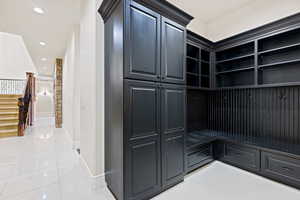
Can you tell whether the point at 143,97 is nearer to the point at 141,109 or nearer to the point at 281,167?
the point at 141,109

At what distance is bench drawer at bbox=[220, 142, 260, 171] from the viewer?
2365 mm

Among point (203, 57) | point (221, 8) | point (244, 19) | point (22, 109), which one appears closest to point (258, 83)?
point (203, 57)

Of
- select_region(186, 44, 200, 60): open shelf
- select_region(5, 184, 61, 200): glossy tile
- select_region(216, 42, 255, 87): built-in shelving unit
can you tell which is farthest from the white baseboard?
select_region(216, 42, 255, 87): built-in shelving unit

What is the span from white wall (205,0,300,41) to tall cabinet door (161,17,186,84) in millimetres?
1805

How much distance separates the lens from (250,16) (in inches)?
116

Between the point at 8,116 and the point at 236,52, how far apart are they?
7.33m

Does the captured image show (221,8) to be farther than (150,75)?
Yes

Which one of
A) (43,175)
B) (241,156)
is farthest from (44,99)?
(241,156)

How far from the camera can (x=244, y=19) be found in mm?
3049

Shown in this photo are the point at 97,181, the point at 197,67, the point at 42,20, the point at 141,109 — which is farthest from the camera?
the point at 42,20

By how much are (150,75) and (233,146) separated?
2.12 metres

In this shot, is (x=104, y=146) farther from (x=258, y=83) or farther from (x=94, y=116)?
(x=258, y=83)

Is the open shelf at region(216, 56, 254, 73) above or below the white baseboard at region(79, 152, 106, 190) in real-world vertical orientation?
above

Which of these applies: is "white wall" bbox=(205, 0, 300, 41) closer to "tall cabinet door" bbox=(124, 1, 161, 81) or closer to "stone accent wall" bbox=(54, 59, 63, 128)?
"tall cabinet door" bbox=(124, 1, 161, 81)
